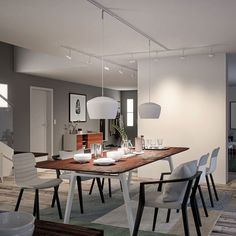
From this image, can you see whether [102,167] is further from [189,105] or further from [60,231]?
[189,105]

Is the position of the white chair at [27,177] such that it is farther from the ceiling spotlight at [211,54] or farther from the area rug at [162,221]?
the ceiling spotlight at [211,54]

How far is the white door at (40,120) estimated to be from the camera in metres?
8.48

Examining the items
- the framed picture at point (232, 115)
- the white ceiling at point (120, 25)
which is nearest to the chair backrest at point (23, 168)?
the white ceiling at point (120, 25)

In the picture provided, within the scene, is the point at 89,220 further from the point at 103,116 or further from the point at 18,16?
the point at 18,16

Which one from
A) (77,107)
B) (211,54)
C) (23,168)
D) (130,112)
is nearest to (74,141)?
(77,107)

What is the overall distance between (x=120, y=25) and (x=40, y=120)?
5.18 m

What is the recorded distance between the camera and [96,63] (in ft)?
22.0

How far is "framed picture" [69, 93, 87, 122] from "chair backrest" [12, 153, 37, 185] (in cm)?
586

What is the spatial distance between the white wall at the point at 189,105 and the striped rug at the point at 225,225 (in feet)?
6.35

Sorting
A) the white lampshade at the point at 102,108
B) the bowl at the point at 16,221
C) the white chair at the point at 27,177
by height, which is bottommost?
the white chair at the point at 27,177

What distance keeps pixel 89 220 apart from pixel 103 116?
125cm

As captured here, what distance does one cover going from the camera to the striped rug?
3391 millimetres

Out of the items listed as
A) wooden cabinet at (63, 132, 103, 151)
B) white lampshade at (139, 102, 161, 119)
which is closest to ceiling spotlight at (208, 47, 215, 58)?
white lampshade at (139, 102, 161, 119)

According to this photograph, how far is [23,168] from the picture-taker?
3.85 m
